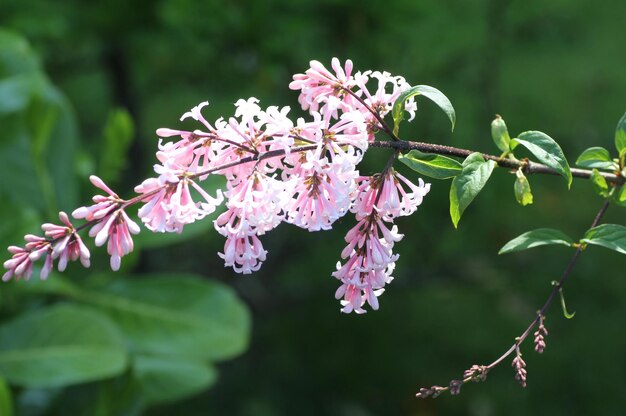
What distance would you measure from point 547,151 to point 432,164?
15 centimetres

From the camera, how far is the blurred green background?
2.64 meters

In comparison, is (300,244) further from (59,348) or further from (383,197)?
(383,197)

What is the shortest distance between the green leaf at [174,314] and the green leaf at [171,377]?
112mm

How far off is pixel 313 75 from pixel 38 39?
6.77ft

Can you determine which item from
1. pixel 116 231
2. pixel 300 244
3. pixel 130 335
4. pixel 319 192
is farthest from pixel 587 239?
pixel 300 244

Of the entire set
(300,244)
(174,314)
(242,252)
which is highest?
(242,252)

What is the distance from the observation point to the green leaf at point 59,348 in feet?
7.76

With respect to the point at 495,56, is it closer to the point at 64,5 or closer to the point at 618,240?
the point at 64,5

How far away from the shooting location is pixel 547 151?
1038 millimetres

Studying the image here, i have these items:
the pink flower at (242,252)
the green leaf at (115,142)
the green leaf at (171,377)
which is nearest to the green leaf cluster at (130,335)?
the green leaf at (171,377)

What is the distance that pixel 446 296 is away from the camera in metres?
4.04

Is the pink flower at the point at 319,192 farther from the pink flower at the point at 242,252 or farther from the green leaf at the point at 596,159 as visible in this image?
the green leaf at the point at 596,159

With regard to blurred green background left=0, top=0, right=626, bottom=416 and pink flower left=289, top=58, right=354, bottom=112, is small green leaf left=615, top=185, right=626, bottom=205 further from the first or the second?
blurred green background left=0, top=0, right=626, bottom=416

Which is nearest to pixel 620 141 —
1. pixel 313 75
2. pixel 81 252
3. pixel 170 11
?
pixel 313 75
